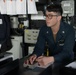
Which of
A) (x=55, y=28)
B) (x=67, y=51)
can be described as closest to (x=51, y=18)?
(x=55, y=28)

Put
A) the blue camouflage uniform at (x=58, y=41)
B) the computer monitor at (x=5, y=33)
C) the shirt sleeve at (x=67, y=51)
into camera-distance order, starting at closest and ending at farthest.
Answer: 1. the shirt sleeve at (x=67, y=51)
2. the blue camouflage uniform at (x=58, y=41)
3. the computer monitor at (x=5, y=33)

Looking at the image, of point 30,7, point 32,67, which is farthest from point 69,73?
point 30,7

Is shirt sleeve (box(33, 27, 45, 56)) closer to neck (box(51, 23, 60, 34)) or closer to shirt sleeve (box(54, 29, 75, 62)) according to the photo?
neck (box(51, 23, 60, 34))

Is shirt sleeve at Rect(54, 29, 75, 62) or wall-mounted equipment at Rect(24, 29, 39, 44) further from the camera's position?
wall-mounted equipment at Rect(24, 29, 39, 44)

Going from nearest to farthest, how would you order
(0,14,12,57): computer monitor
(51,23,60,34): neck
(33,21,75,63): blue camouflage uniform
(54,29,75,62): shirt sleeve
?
(54,29,75,62): shirt sleeve → (33,21,75,63): blue camouflage uniform → (51,23,60,34): neck → (0,14,12,57): computer monitor

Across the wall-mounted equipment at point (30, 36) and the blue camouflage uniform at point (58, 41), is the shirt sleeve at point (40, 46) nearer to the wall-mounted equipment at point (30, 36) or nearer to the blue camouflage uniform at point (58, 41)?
the blue camouflage uniform at point (58, 41)

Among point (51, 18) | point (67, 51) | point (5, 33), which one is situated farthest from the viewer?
point (5, 33)

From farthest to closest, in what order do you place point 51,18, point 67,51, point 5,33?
point 5,33, point 51,18, point 67,51

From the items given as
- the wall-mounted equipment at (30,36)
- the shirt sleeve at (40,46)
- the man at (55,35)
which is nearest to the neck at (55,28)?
the man at (55,35)

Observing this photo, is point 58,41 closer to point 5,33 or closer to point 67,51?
point 67,51

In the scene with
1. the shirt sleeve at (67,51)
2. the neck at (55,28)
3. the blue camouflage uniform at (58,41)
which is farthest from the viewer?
the neck at (55,28)

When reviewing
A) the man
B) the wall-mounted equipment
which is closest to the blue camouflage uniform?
the man

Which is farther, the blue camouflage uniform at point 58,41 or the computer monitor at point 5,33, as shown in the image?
the computer monitor at point 5,33

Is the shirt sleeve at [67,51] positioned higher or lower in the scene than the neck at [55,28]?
lower
